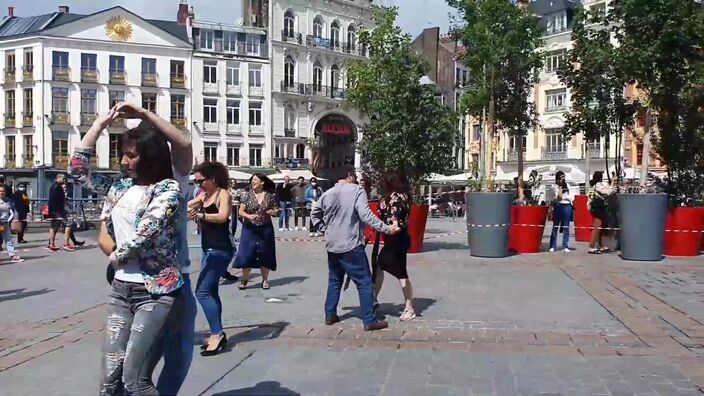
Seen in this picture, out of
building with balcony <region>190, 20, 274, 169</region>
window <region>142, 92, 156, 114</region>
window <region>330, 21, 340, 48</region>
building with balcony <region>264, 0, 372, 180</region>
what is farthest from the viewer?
window <region>330, 21, 340, 48</region>

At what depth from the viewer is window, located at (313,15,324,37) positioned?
60975mm

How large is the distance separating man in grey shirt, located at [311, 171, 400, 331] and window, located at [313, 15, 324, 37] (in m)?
54.9

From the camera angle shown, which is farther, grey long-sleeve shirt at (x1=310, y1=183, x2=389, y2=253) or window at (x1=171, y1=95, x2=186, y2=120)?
window at (x1=171, y1=95, x2=186, y2=120)

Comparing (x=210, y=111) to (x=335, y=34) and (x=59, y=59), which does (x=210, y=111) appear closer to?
(x=59, y=59)

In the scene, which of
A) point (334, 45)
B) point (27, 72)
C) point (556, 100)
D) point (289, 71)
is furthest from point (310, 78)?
point (27, 72)

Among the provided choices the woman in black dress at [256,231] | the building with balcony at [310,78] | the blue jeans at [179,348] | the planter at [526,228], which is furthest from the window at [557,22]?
the blue jeans at [179,348]

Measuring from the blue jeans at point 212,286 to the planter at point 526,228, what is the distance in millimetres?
9120

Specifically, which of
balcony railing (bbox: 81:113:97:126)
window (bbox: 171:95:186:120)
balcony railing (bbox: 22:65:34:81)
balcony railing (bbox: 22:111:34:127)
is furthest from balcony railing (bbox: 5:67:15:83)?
window (bbox: 171:95:186:120)

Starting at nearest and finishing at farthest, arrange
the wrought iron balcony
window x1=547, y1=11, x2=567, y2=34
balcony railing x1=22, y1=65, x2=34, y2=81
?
balcony railing x1=22, y1=65, x2=34, y2=81, the wrought iron balcony, window x1=547, y1=11, x2=567, y2=34

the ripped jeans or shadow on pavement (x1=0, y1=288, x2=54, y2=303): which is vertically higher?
the ripped jeans

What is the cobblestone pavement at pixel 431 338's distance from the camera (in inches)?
215

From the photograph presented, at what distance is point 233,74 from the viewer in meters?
57.8

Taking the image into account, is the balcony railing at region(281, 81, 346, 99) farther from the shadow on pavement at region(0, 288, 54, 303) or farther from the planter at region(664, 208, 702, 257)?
the shadow on pavement at region(0, 288, 54, 303)

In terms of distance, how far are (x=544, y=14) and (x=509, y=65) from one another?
1685 inches
